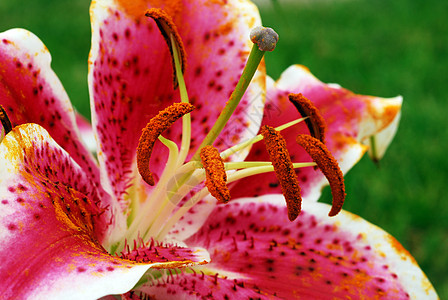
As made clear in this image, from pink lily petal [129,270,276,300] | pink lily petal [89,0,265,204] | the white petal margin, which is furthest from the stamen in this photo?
the white petal margin

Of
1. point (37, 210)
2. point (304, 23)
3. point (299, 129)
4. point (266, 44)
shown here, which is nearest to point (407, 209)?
point (299, 129)

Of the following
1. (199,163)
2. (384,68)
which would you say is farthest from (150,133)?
(384,68)

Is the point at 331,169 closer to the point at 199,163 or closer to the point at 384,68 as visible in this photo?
the point at 199,163

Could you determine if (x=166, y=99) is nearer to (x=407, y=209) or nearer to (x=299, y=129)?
(x=299, y=129)

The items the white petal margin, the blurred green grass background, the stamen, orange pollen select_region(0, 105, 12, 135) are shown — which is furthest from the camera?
the blurred green grass background

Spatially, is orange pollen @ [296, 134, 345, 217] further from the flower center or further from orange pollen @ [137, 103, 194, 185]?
orange pollen @ [137, 103, 194, 185]

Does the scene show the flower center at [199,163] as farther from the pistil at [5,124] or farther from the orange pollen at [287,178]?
the pistil at [5,124]
